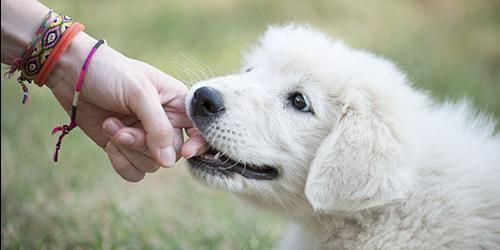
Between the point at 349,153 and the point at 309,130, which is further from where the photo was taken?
the point at 309,130

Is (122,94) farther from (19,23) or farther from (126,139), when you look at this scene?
(19,23)

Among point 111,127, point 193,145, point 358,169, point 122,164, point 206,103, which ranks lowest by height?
point 122,164

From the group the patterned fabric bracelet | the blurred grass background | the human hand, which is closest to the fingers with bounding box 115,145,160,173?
the human hand

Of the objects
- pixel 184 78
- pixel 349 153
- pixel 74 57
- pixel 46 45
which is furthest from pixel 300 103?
pixel 184 78

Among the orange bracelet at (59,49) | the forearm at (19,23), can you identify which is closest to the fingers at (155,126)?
the orange bracelet at (59,49)

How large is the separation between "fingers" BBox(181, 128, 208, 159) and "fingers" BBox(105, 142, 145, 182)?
0.31 m

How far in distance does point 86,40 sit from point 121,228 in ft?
5.11

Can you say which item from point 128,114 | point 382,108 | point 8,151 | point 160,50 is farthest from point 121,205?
point 160,50

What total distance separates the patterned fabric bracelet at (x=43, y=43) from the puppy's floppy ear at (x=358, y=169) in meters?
1.23

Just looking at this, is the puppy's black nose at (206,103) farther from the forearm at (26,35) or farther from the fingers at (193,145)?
the forearm at (26,35)

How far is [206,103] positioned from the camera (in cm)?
300

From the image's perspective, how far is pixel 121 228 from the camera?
4117 mm

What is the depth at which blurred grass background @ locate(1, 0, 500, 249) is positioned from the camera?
4.16m

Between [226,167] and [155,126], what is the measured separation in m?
0.47
